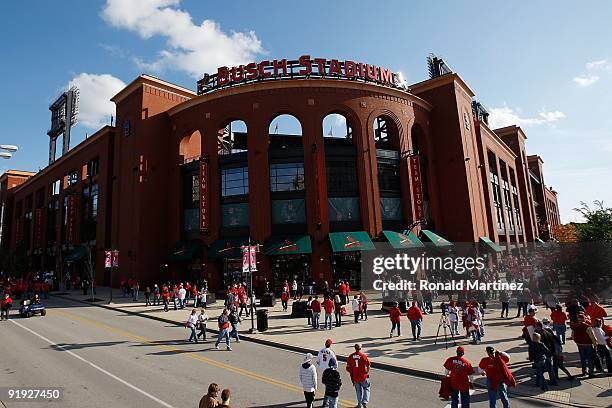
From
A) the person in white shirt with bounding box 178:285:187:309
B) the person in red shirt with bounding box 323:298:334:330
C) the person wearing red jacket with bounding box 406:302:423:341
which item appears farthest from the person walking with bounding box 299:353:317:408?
the person in white shirt with bounding box 178:285:187:309

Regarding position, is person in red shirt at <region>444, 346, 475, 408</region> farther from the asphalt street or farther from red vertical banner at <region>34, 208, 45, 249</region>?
red vertical banner at <region>34, 208, 45, 249</region>

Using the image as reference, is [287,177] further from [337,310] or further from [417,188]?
[337,310]

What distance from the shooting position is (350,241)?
32750mm

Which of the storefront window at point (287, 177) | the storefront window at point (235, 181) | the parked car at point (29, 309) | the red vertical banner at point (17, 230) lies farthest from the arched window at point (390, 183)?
the red vertical banner at point (17, 230)

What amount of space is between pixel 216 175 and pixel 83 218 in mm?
25411

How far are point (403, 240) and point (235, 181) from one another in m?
16.0

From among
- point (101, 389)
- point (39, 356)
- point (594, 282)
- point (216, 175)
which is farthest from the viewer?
point (216, 175)

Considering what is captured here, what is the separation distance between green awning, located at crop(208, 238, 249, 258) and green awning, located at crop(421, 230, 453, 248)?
647 inches

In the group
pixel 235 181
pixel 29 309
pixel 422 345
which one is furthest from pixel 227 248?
pixel 422 345

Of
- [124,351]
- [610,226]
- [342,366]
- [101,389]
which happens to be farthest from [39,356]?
[610,226]

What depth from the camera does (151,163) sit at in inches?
1594

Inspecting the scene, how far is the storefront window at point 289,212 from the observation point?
34875 millimetres

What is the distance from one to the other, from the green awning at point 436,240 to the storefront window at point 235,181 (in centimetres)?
1699

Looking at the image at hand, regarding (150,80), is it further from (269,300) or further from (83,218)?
(269,300)
